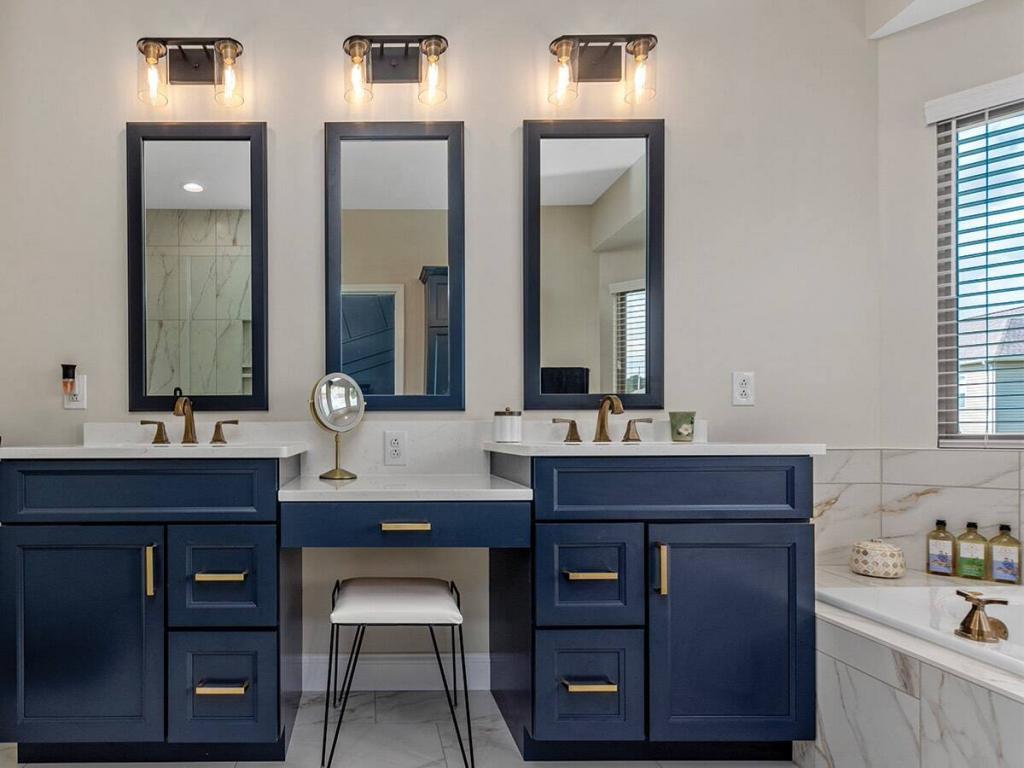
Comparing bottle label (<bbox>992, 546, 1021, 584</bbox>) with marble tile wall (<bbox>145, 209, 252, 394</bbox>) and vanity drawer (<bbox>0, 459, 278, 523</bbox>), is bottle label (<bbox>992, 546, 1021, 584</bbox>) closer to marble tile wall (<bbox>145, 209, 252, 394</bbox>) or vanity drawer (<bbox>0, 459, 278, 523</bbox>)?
vanity drawer (<bbox>0, 459, 278, 523</bbox>)

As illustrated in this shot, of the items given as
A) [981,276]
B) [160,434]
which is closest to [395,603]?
[160,434]

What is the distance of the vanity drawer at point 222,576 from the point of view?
172 cm

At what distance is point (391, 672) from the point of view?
2.23 metres

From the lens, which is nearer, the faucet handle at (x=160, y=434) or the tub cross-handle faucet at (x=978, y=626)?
the tub cross-handle faucet at (x=978, y=626)

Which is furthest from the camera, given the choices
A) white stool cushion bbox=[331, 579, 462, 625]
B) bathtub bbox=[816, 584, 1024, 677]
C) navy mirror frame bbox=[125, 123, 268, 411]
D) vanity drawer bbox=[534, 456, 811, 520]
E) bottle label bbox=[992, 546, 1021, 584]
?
navy mirror frame bbox=[125, 123, 268, 411]

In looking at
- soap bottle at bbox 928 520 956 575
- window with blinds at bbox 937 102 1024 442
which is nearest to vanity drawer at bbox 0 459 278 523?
soap bottle at bbox 928 520 956 575

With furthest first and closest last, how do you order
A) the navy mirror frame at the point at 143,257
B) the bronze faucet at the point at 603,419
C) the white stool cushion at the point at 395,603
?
the navy mirror frame at the point at 143,257 → the bronze faucet at the point at 603,419 → the white stool cushion at the point at 395,603

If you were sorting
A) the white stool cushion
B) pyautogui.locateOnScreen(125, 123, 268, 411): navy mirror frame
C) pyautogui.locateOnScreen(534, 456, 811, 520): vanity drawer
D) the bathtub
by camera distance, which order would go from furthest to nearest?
pyautogui.locateOnScreen(125, 123, 268, 411): navy mirror frame → pyautogui.locateOnScreen(534, 456, 811, 520): vanity drawer → the white stool cushion → the bathtub

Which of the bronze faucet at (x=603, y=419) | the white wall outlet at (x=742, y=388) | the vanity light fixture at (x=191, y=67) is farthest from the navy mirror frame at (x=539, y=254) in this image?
the vanity light fixture at (x=191, y=67)

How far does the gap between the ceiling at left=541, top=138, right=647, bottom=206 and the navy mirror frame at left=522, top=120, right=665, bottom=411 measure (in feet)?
0.07

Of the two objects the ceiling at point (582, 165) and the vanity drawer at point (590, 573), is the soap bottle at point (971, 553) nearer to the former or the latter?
the vanity drawer at point (590, 573)

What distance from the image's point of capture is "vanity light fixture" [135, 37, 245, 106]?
2.19m

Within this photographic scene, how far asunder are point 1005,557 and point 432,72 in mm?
2399

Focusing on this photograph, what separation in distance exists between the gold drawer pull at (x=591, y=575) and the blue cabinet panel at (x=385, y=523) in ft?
0.52
